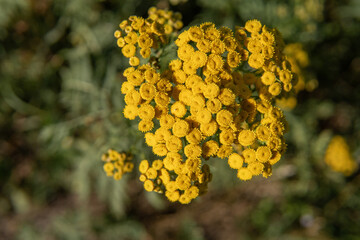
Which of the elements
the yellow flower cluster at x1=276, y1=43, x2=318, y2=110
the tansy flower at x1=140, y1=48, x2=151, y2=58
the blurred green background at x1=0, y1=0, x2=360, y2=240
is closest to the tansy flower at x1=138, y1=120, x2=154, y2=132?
the tansy flower at x1=140, y1=48, x2=151, y2=58

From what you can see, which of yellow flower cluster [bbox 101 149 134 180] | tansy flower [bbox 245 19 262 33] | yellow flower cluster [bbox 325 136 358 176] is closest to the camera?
tansy flower [bbox 245 19 262 33]

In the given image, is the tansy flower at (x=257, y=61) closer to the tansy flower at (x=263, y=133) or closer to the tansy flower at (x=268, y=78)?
the tansy flower at (x=268, y=78)

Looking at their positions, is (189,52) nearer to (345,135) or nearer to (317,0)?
(317,0)

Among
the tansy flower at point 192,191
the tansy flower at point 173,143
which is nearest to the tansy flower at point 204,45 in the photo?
the tansy flower at point 173,143

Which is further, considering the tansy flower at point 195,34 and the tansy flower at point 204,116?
the tansy flower at point 195,34

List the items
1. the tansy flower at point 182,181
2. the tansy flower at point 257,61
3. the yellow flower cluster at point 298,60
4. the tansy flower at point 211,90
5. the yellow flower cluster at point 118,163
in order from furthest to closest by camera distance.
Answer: the yellow flower cluster at point 298,60 < the yellow flower cluster at point 118,163 < the tansy flower at point 257,61 < the tansy flower at point 182,181 < the tansy flower at point 211,90

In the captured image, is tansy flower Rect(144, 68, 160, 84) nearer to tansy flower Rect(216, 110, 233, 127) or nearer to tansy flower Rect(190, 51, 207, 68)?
tansy flower Rect(190, 51, 207, 68)

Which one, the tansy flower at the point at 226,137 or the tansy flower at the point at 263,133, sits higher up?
the tansy flower at the point at 263,133
